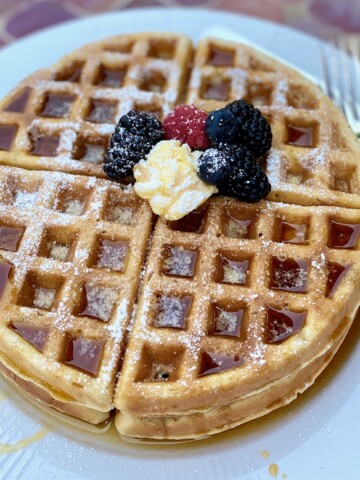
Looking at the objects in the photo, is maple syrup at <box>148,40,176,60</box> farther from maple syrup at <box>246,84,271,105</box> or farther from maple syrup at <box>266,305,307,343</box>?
maple syrup at <box>266,305,307,343</box>

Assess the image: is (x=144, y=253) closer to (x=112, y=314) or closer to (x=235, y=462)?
(x=112, y=314)

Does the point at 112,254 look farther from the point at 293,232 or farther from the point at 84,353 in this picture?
the point at 293,232

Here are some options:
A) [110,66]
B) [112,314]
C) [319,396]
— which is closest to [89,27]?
[110,66]

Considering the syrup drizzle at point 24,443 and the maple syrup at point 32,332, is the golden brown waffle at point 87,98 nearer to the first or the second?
the maple syrup at point 32,332

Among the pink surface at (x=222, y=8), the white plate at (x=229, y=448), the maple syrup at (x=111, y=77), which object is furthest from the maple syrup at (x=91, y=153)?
the pink surface at (x=222, y=8)

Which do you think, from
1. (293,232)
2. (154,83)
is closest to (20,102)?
(154,83)

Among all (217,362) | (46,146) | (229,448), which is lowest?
(229,448)
